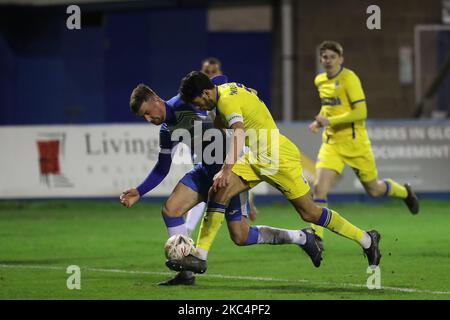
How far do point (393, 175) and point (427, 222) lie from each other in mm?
3163

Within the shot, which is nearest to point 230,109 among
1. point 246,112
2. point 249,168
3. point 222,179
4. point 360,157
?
point 246,112

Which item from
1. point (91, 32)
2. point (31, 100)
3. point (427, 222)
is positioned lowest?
point (427, 222)

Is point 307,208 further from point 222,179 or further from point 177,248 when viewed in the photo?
point 177,248

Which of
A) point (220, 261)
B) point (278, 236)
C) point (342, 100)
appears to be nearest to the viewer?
point (278, 236)

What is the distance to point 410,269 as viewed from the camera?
10203mm

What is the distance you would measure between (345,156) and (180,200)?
12.3 feet

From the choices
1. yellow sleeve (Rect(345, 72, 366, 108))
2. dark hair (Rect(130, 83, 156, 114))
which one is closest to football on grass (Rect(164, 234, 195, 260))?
dark hair (Rect(130, 83, 156, 114))

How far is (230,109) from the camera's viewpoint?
8641 millimetres

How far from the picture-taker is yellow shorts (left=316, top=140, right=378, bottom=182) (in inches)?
489

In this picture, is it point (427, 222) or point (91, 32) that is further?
point (91, 32)

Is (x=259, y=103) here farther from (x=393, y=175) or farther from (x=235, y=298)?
(x=393, y=175)

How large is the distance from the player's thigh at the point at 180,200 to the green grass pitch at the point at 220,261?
64 centimetres

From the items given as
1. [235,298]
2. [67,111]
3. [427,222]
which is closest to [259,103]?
[235,298]

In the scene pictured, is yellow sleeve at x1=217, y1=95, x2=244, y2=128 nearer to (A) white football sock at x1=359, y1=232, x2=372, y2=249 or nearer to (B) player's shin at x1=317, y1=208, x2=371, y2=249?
(B) player's shin at x1=317, y1=208, x2=371, y2=249
